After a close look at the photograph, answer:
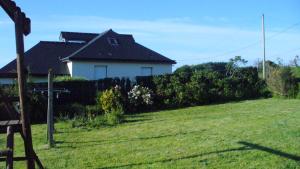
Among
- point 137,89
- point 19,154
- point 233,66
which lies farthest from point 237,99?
point 19,154

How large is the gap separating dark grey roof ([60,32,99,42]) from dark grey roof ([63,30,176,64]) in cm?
356

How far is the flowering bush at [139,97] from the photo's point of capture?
21.6 m

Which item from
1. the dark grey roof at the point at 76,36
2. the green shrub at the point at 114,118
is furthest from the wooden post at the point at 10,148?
the dark grey roof at the point at 76,36

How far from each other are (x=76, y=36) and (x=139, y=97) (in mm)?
21602

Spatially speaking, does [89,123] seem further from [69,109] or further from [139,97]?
[139,97]

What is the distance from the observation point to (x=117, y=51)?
123 ft

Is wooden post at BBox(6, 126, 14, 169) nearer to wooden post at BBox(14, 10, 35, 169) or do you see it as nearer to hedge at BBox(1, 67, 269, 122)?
wooden post at BBox(14, 10, 35, 169)

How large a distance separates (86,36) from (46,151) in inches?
1308

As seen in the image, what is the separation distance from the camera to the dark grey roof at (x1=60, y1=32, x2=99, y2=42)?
4103 cm

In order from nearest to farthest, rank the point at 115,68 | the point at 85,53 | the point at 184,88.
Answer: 1. the point at 184,88
2. the point at 85,53
3. the point at 115,68

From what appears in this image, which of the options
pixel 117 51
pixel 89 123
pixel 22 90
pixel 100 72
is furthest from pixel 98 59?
pixel 22 90

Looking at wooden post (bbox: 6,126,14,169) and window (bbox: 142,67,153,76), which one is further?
window (bbox: 142,67,153,76)

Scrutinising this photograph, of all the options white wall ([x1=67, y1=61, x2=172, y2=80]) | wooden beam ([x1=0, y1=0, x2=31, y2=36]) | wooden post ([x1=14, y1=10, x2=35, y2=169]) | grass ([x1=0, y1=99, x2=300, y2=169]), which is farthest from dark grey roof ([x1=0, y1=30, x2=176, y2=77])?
wooden post ([x1=14, y1=10, x2=35, y2=169])

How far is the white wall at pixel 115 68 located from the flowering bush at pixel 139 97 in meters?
13.4
